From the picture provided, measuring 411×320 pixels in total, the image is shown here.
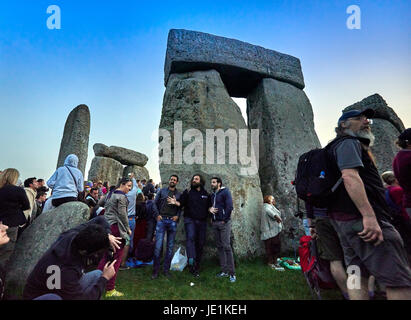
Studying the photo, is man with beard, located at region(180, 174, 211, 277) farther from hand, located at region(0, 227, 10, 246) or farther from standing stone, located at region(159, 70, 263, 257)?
hand, located at region(0, 227, 10, 246)

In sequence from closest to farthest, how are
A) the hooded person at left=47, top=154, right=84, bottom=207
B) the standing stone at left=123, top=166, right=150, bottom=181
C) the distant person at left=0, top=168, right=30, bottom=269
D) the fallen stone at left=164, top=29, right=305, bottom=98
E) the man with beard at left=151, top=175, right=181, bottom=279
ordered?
the distant person at left=0, top=168, right=30, bottom=269, the hooded person at left=47, top=154, right=84, bottom=207, the man with beard at left=151, top=175, right=181, bottom=279, the fallen stone at left=164, top=29, right=305, bottom=98, the standing stone at left=123, top=166, right=150, bottom=181

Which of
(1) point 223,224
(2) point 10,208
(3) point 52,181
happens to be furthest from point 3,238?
(1) point 223,224

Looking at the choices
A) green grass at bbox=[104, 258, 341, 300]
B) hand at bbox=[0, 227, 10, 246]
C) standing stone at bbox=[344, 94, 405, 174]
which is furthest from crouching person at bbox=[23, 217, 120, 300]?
standing stone at bbox=[344, 94, 405, 174]

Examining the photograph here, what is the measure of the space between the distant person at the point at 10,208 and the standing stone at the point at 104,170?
886 cm

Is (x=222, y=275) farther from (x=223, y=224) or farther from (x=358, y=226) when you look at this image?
(x=358, y=226)

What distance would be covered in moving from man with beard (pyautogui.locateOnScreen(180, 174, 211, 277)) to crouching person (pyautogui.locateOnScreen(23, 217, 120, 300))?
2.23 m

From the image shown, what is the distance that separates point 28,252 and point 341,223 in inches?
143

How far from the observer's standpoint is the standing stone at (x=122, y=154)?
12.6 metres

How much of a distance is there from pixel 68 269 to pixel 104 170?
1100cm

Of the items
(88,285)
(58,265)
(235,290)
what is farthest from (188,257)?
(58,265)

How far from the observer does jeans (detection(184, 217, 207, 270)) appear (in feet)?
13.6

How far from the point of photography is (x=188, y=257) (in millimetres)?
4086

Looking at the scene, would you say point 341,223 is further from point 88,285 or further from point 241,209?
point 241,209

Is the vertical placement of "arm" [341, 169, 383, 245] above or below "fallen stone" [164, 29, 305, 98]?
below
